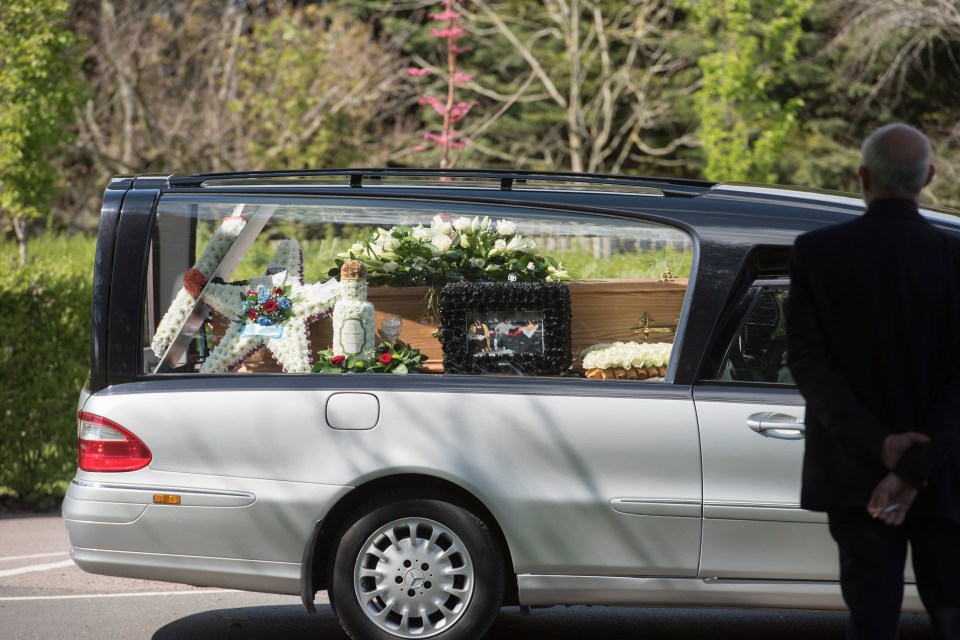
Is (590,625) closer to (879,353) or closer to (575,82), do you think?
(879,353)

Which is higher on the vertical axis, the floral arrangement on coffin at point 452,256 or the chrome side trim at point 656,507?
the floral arrangement on coffin at point 452,256

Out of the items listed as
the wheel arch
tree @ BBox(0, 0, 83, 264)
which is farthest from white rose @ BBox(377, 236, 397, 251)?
tree @ BBox(0, 0, 83, 264)

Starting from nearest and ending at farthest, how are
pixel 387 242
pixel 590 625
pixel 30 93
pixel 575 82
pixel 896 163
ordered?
pixel 896 163 < pixel 387 242 < pixel 590 625 < pixel 30 93 < pixel 575 82

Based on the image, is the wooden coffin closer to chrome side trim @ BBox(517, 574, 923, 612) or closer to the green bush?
chrome side trim @ BBox(517, 574, 923, 612)

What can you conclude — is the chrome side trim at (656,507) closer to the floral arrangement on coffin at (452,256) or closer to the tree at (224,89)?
the floral arrangement on coffin at (452,256)

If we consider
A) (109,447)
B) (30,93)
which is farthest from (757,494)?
(30,93)

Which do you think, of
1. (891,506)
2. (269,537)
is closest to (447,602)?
(269,537)

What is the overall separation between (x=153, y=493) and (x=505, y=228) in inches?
68.3

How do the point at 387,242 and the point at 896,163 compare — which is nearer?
the point at 896,163

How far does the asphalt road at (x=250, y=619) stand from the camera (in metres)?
5.59

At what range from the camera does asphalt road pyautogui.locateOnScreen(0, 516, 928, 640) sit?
5.59 m

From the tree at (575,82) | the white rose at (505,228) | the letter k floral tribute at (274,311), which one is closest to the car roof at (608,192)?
the white rose at (505,228)

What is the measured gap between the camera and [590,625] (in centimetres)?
581

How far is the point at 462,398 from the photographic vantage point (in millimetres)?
4789
